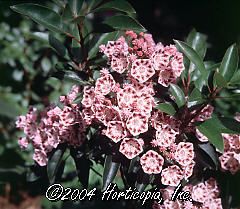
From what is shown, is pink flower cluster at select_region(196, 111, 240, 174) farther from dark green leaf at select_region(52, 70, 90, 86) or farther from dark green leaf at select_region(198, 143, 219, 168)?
dark green leaf at select_region(52, 70, 90, 86)

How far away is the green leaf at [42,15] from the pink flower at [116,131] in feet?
1.33

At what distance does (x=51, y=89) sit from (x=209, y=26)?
139cm

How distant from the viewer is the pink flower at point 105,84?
1493mm

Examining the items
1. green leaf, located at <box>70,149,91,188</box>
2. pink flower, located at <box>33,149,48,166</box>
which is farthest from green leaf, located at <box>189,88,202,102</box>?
pink flower, located at <box>33,149,48,166</box>

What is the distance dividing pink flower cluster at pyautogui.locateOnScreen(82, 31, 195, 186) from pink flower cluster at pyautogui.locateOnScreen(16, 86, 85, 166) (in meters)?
0.08

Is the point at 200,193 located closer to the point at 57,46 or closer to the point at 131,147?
the point at 131,147

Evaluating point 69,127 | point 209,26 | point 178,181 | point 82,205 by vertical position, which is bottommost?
point 82,205

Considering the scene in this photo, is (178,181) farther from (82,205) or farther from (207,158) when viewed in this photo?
(82,205)

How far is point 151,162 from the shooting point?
4.96ft

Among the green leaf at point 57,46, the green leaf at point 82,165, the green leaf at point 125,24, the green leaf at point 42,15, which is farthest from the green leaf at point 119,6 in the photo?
the green leaf at point 82,165

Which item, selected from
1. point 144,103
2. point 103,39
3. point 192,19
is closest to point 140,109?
point 144,103

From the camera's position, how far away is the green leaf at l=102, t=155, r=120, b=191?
60.8 inches

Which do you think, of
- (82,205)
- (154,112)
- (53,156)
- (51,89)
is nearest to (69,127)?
(53,156)

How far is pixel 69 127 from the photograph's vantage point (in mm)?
1645
